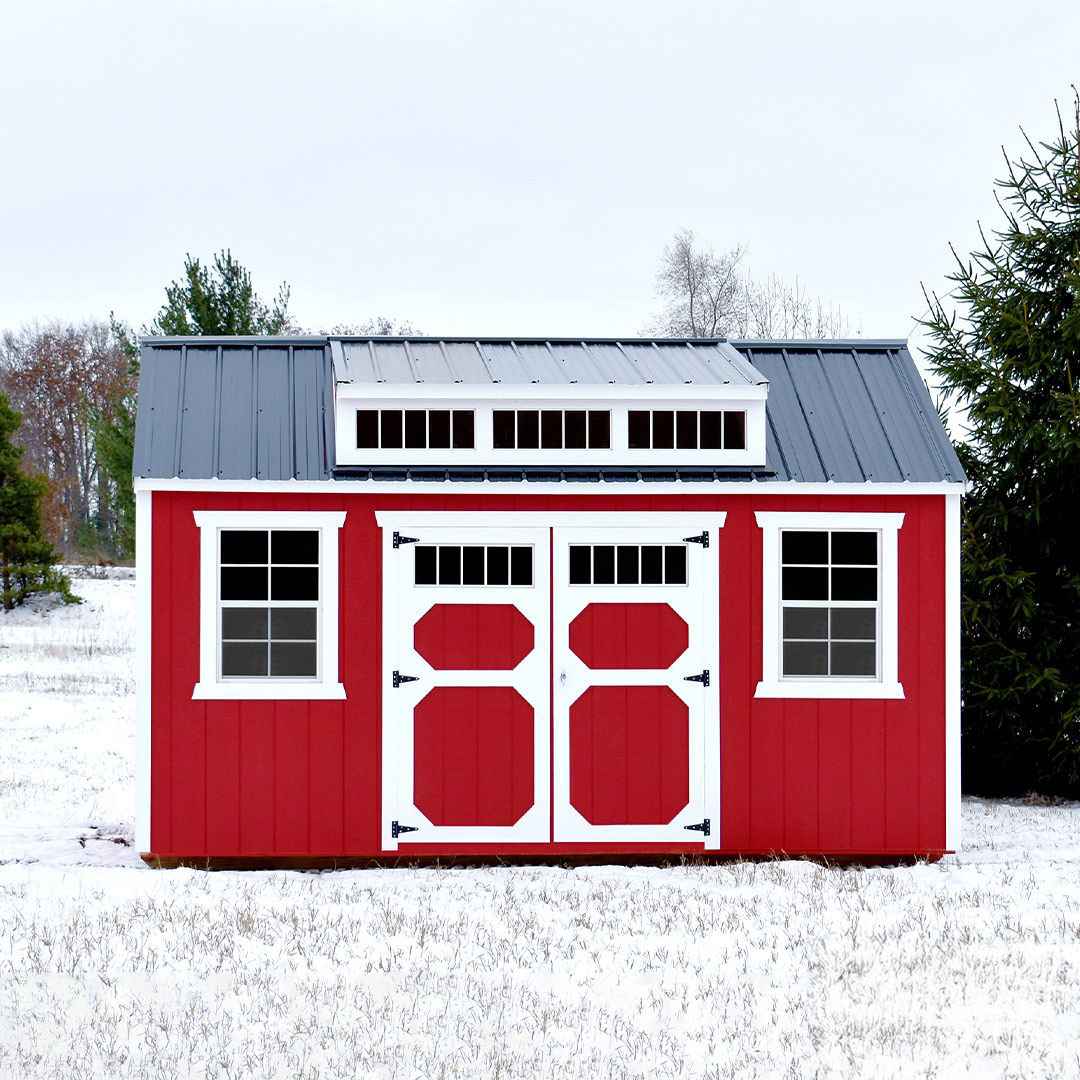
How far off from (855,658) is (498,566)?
8.55ft

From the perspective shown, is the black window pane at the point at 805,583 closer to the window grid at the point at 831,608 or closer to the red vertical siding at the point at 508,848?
the window grid at the point at 831,608

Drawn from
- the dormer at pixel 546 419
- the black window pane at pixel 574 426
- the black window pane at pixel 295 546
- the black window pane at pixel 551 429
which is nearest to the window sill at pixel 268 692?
the black window pane at pixel 295 546

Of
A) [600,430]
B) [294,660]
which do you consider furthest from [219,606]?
[600,430]

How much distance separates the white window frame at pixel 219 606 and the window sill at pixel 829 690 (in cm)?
297

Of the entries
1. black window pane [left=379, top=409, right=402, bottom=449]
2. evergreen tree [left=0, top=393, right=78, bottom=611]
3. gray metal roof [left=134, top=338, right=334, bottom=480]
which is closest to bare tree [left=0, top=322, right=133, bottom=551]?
evergreen tree [left=0, top=393, right=78, bottom=611]

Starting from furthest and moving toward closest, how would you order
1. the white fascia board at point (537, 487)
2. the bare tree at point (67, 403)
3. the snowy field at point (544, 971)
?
the bare tree at point (67, 403)
the white fascia board at point (537, 487)
the snowy field at point (544, 971)

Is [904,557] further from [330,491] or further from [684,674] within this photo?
[330,491]

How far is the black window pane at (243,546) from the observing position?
30.2 feet

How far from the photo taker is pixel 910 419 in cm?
992

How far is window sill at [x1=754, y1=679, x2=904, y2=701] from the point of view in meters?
9.39

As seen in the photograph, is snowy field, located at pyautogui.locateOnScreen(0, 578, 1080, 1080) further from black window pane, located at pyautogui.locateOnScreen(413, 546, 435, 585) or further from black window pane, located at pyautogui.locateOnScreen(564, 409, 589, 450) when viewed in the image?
black window pane, located at pyautogui.locateOnScreen(564, 409, 589, 450)

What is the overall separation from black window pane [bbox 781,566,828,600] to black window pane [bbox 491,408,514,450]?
6.99ft

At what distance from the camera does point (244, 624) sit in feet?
30.3

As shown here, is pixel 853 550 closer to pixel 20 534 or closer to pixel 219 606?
pixel 219 606
